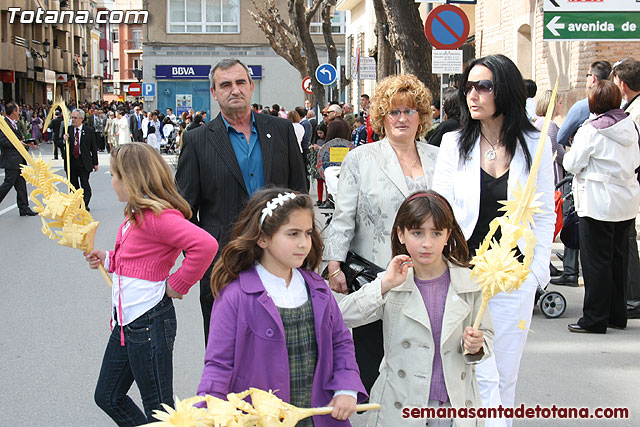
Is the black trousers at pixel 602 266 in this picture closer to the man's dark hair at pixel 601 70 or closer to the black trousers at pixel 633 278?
the black trousers at pixel 633 278

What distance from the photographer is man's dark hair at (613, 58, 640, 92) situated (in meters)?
7.51

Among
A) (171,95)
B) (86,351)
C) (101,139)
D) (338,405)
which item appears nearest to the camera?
(338,405)

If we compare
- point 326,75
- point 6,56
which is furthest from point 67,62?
point 326,75

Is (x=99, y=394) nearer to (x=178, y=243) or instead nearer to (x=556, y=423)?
(x=178, y=243)

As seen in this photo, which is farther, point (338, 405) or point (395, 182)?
point (395, 182)

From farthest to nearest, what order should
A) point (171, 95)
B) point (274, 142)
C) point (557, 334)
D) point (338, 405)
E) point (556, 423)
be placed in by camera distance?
point (171, 95), point (557, 334), point (556, 423), point (274, 142), point (338, 405)

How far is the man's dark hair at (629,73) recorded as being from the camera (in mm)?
7512

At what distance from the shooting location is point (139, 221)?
3.66m

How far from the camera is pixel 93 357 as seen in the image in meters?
6.28

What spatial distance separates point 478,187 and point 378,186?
558 millimetres

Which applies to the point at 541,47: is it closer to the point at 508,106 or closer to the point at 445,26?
the point at 445,26

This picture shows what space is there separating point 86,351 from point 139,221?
10.3 feet

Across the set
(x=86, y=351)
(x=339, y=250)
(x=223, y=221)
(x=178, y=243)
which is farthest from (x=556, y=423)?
(x=86, y=351)

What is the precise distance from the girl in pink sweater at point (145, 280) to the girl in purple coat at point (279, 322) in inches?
18.4
